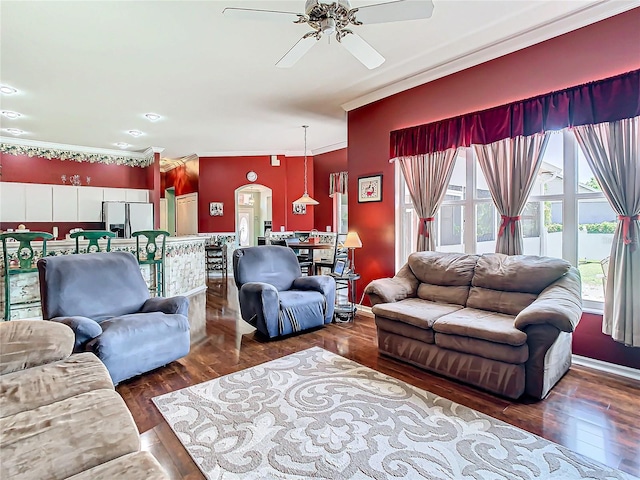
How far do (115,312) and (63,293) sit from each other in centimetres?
42

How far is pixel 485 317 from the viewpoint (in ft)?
9.41

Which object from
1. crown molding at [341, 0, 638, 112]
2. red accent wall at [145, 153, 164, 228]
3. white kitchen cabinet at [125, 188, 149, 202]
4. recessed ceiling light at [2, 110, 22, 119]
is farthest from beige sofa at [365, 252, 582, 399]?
white kitchen cabinet at [125, 188, 149, 202]

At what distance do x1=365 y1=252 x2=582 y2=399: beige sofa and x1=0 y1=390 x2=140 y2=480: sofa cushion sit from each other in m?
2.25

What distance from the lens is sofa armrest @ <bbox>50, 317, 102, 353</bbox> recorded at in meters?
2.48

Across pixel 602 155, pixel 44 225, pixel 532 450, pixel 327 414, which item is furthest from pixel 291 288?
pixel 44 225

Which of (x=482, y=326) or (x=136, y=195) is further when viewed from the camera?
(x=136, y=195)

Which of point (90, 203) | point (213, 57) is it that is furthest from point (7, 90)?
point (90, 203)

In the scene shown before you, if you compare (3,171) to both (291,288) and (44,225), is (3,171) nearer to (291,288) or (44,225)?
(44,225)

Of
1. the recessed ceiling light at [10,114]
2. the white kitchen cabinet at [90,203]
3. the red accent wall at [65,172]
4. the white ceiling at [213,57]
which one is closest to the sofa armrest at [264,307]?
the white ceiling at [213,57]

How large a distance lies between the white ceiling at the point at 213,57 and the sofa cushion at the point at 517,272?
2020 millimetres

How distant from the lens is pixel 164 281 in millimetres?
5289

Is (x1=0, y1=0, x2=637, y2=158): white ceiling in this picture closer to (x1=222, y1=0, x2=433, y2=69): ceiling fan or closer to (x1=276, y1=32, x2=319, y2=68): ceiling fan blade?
(x1=276, y1=32, x2=319, y2=68): ceiling fan blade

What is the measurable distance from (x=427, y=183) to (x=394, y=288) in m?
1.40

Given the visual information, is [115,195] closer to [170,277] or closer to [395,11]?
[170,277]
